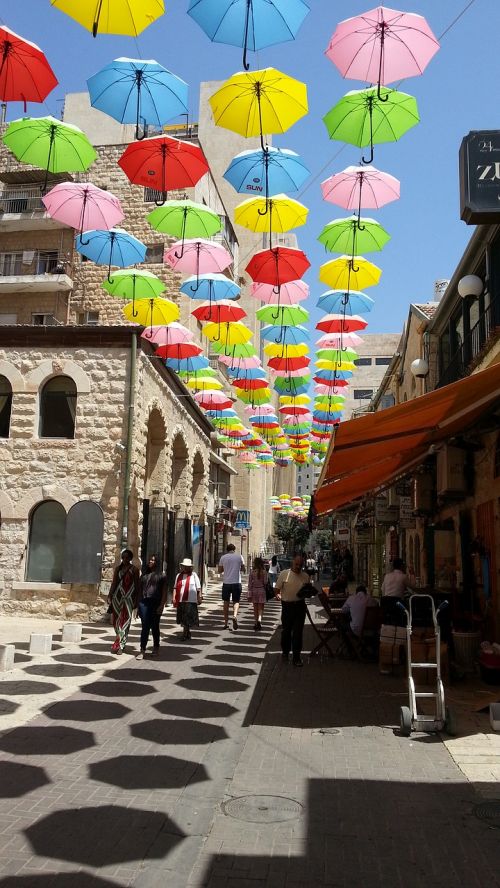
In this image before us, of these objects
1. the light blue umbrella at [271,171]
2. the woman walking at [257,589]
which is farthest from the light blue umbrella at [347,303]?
the woman walking at [257,589]

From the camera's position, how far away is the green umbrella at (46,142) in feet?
32.6

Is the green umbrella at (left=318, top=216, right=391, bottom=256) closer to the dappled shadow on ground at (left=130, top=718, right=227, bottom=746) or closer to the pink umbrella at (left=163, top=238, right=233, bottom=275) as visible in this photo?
the pink umbrella at (left=163, top=238, right=233, bottom=275)

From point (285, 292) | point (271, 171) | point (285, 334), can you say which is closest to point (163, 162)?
point (271, 171)

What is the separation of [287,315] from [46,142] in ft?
20.0

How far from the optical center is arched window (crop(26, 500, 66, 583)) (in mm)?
15922

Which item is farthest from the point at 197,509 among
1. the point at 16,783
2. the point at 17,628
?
the point at 16,783

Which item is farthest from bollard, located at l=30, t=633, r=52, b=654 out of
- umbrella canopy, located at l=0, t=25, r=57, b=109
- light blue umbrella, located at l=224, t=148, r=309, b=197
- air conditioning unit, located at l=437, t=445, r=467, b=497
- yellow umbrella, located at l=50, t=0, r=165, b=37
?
yellow umbrella, located at l=50, t=0, r=165, b=37

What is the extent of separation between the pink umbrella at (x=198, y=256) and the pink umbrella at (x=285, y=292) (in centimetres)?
77

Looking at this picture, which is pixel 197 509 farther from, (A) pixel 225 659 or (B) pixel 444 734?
(B) pixel 444 734

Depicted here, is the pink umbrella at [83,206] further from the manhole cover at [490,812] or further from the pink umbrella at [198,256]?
the manhole cover at [490,812]

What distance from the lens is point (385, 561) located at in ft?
86.3

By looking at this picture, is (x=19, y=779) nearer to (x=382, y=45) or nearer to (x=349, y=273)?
(x=382, y=45)

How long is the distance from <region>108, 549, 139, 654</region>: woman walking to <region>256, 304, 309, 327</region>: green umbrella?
19.8 feet

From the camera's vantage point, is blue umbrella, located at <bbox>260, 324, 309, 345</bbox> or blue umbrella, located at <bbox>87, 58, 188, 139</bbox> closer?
blue umbrella, located at <bbox>87, 58, 188, 139</bbox>
